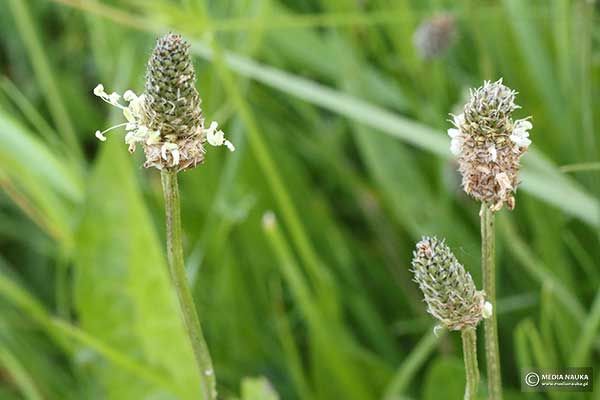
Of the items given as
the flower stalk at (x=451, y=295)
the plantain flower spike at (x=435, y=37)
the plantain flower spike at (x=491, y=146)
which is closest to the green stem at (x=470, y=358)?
the flower stalk at (x=451, y=295)

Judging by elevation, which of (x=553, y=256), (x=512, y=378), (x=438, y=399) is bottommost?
(x=438, y=399)

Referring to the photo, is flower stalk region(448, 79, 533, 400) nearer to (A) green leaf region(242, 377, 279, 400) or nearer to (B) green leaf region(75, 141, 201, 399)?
(A) green leaf region(242, 377, 279, 400)

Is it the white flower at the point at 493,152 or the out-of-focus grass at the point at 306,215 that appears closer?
the white flower at the point at 493,152

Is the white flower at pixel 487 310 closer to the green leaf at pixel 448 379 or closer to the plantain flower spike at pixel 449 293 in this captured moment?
the plantain flower spike at pixel 449 293

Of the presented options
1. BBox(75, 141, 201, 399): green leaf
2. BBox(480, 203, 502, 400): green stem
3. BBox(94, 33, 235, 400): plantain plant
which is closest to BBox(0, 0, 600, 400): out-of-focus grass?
BBox(75, 141, 201, 399): green leaf

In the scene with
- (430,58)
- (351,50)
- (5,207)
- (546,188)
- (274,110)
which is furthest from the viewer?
(5,207)

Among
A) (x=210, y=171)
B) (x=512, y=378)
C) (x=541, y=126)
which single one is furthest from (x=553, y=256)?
(x=210, y=171)

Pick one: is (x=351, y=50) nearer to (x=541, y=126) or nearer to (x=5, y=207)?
(x=541, y=126)

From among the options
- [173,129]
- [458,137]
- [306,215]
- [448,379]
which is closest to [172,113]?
[173,129]
